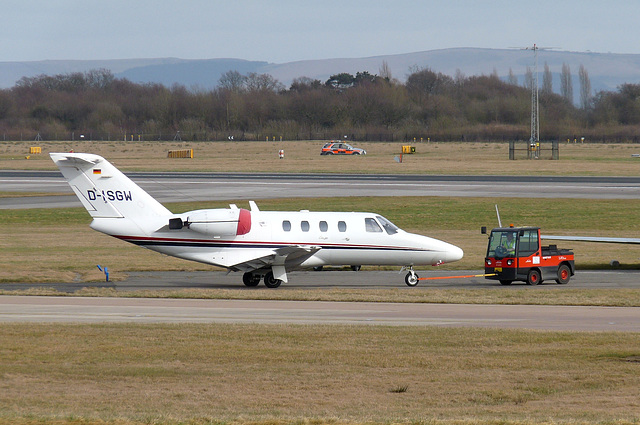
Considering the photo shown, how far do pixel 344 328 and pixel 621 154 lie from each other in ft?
314

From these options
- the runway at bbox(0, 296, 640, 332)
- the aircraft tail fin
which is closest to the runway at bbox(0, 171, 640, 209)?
the aircraft tail fin

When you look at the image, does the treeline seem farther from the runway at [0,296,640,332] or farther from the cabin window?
the runway at [0,296,640,332]

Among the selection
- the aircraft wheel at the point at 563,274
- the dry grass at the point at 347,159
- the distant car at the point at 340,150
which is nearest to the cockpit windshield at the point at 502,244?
the aircraft wheel at the point at 563,274

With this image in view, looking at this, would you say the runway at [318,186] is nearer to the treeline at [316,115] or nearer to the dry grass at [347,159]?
the dry grass at [347,159]

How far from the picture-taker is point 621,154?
105875 mm

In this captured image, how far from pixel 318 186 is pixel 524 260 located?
34.7 m

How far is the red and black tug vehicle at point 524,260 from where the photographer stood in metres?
28.1

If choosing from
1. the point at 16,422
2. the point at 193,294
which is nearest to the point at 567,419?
the point at 16,422

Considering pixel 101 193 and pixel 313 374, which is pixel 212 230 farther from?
pixel 313 374

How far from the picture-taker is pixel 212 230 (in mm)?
25969

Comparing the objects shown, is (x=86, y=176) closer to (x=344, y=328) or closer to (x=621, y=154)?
(x=344, y=328)

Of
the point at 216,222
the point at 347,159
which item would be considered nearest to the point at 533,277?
the point at 216,222

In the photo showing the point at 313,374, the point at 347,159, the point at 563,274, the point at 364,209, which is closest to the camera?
the point at 313,374

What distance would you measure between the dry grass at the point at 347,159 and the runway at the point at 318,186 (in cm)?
737
